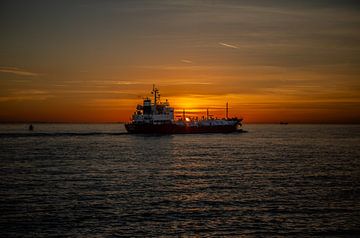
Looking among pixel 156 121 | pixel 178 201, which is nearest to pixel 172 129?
pixel 156 121

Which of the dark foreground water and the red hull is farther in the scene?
the red hull

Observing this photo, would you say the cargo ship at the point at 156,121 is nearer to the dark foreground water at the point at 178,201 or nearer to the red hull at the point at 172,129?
the red hull at the point at 172,129

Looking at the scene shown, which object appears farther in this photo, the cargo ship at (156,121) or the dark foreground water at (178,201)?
the cargo ship at (156,121)

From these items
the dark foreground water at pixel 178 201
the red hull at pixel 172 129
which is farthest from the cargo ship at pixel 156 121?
the dark foreground water at pixel 178 201

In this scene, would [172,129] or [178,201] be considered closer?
[178,201]

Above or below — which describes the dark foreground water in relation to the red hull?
below

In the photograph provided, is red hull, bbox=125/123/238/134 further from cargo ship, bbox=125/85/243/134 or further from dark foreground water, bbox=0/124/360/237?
dark foreground water, bbox=0/124/360/237

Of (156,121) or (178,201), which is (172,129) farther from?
(178,201)

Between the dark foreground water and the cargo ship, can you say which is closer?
the dark foreground water

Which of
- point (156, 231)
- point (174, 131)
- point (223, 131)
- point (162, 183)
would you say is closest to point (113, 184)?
point (162, 183)

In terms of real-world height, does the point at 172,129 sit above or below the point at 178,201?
above

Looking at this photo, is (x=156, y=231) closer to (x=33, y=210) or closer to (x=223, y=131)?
(x=33, y=210)

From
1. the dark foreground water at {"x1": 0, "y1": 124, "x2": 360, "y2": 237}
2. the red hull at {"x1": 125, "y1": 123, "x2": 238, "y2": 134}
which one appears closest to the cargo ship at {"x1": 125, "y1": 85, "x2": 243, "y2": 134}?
the red hull at {"x1": 125, "y1": 123, "x2": 238, "y2": 134}

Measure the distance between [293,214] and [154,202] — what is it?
8.24m
